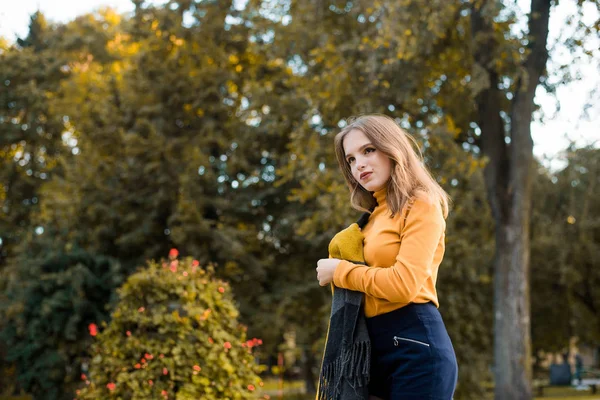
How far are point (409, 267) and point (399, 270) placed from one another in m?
0.03

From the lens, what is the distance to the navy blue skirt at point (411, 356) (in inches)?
93.5

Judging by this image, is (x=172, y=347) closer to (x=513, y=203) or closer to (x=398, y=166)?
(x=398, y=166)

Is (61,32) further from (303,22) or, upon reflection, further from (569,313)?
(569,313)

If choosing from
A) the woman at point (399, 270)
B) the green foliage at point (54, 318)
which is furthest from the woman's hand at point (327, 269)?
the green foliage at point (54, 318)

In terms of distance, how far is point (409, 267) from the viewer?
238cm

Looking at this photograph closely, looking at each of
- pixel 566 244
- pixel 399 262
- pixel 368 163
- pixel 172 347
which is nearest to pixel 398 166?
pixel 368 163

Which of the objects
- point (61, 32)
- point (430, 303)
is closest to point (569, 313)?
point (61, 32)

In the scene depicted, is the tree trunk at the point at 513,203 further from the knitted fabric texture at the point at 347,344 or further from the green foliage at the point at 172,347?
the knitted fabric texture at the point at 347,344

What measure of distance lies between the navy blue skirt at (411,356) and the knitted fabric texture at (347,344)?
0.05 meters

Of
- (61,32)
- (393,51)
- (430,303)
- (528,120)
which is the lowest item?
(430,303)

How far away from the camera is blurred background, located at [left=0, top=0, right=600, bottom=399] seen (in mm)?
13102

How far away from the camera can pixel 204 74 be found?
63.3 feet

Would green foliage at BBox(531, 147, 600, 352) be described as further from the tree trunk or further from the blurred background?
the tree trunk

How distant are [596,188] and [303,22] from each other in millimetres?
11321
